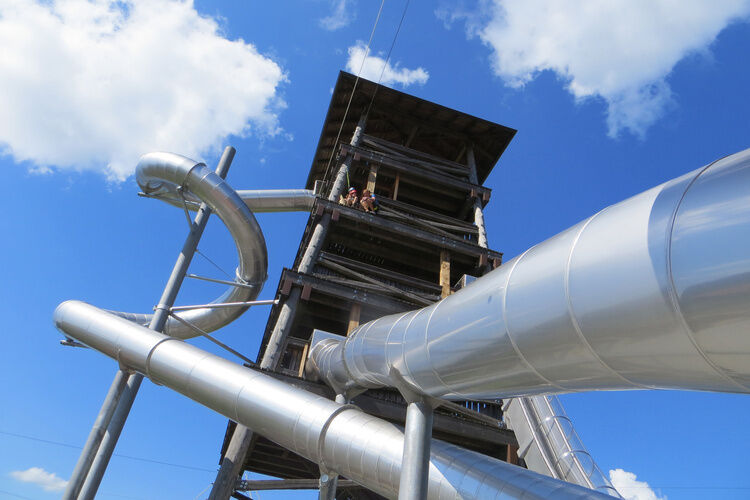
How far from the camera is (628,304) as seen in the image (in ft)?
7.72

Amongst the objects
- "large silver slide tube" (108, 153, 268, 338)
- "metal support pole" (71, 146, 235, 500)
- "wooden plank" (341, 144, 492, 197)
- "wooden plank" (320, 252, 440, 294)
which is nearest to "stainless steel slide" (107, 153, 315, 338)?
"large silver slide tube" (108, 153, 268, 338)

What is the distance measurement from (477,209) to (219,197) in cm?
1017

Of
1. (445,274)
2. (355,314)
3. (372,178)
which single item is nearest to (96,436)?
(355,314)

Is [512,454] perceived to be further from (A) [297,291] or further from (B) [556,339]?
(B) [556,339]

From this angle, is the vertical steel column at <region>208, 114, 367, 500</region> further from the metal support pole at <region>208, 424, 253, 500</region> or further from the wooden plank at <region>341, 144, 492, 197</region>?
the wooden plank at <region>341, 144, 492, 197</region>

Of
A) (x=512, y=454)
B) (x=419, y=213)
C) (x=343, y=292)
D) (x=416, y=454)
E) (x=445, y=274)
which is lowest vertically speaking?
(x=416, y=454)

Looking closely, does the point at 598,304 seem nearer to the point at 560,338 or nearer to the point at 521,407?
the point at 560,338

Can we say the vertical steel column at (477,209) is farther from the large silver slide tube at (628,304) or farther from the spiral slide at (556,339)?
the large silver slide tube at (628,304)

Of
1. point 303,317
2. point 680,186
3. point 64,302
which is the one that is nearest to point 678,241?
point 680,186

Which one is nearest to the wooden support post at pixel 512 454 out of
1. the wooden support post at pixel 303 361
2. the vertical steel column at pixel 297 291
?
the wooden support post at pixel 303 361

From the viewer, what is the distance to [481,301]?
142 inches

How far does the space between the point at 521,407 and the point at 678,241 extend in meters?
9.13

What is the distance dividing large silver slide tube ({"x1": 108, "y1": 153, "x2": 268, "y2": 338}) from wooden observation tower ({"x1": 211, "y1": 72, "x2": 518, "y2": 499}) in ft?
3.44

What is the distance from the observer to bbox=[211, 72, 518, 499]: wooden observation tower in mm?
10469
